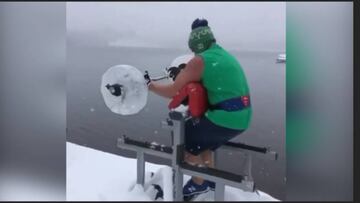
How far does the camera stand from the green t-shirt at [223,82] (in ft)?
4.50

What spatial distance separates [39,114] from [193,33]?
0.70m

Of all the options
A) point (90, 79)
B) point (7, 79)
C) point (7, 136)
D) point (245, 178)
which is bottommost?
point (245, 178)

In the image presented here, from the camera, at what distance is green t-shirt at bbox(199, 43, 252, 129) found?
1.37 m

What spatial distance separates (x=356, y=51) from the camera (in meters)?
0.99

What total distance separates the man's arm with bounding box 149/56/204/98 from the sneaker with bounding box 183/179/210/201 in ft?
1.21

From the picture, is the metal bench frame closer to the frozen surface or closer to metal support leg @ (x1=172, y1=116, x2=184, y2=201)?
metal support leg @ (x1=172, y1=116, x2=184, y2=201)

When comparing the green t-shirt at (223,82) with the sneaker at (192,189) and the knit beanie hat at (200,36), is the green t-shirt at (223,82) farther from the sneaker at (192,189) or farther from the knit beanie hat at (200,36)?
the sneaker at (192,189)

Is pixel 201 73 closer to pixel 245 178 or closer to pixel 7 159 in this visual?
pixel 245 178

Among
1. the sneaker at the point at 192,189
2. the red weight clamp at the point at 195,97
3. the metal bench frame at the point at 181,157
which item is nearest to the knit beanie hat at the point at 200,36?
the red weight clamp at the point at 195,97

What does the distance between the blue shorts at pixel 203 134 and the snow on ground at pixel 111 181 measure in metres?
0.16

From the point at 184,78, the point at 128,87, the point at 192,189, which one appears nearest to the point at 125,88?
the point at 128,87

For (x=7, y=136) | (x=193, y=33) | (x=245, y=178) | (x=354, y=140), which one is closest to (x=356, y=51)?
(x=354, y=140)

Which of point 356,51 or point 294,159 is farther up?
point 356,51

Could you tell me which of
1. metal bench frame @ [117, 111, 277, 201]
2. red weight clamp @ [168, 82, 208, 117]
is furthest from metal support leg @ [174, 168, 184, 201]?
red weight clamp @ [168, 82, 208, 117]
